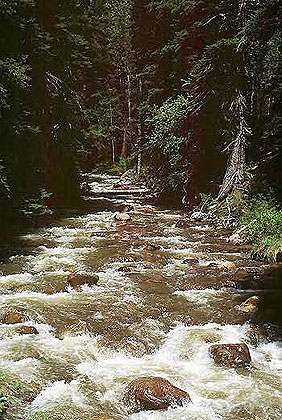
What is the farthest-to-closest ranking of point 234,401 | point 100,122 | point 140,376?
point 100,122 < point 140,376 < point 234,401

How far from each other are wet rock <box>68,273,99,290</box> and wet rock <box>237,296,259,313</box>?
10.8 feet

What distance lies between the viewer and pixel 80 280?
10.7 meters

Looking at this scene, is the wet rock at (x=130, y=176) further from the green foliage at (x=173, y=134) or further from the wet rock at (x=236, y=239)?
the wet rock at (x=236, y=239)

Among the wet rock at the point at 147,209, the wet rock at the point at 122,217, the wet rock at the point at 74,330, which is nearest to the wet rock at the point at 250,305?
the wet rock at the point at 74,330

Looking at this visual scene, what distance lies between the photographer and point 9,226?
16297mm

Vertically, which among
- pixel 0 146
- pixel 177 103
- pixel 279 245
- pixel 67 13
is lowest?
pixel 279 245

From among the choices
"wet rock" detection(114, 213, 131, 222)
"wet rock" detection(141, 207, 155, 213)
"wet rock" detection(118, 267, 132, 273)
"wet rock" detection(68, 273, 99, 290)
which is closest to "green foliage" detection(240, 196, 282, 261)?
"wet rock" detection(118, 267, 132, 273)

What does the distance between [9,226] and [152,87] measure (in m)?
16.8

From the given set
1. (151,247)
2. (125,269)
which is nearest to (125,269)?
(125,269)

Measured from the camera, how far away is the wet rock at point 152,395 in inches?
239

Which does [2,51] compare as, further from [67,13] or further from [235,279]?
[235,279]

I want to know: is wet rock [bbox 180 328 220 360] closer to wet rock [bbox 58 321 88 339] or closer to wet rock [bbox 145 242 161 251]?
wet rock [bbox 58 321 88 339]

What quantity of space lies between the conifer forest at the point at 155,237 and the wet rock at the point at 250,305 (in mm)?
39

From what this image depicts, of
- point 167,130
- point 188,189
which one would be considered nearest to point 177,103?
point 167,130
